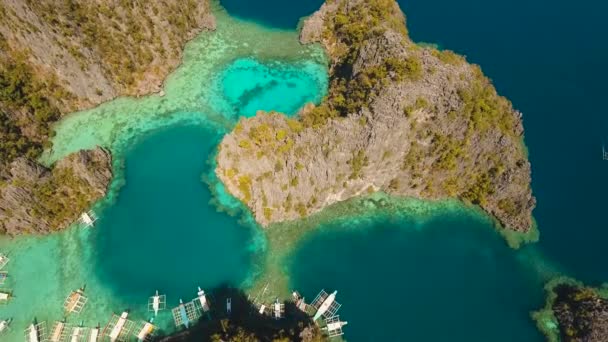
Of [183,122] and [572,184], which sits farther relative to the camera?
[183,122]

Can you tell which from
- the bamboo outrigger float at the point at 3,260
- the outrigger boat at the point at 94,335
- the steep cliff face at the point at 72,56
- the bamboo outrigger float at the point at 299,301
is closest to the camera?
the outrigger boat at the point at 94,335

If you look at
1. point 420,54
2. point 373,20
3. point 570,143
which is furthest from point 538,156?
point 373,20

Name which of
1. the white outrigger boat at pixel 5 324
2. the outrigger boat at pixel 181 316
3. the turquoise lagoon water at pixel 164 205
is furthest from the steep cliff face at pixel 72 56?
the outrigger boat at pixel 181 316

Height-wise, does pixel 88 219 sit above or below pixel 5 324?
above

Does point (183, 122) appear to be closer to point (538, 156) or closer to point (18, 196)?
point (18, 196)

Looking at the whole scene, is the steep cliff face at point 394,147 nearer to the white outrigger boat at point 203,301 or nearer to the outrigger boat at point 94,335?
the white outrigger boat at point 203,301

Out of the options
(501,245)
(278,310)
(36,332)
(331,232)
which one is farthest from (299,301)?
(36,332)

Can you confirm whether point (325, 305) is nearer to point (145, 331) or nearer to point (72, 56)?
point (145, 331)
